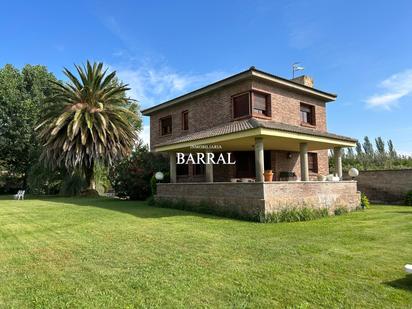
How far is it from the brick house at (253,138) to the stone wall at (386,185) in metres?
2.67

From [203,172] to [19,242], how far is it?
1301cm

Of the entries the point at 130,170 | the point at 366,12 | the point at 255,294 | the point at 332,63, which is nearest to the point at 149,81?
the point at 130,170

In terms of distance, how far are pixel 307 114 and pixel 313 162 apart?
3.35 m

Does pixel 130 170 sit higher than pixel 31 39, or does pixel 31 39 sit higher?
pixel 31 39

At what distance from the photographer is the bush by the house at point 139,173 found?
2148 centimetres

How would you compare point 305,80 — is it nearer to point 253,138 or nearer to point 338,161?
point 338,161

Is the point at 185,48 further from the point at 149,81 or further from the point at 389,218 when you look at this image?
the point at 389,218

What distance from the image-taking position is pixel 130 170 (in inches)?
861

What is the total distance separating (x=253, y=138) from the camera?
46.4 feet

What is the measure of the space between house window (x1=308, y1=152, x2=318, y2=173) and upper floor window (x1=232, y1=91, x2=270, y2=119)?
5625 millimetres

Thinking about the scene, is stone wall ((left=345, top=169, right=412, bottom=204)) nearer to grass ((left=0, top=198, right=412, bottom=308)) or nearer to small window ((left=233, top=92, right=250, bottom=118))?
small window ((left=233, top=92, right=250, bottom=118))

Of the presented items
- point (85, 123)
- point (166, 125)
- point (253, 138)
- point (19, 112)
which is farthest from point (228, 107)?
point (19, 112)

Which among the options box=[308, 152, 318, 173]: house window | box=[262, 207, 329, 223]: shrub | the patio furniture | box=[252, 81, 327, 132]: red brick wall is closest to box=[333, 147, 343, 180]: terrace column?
the patio furniture

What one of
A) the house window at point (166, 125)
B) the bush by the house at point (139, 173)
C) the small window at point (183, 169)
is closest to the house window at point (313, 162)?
the small window at point (183, 169)
